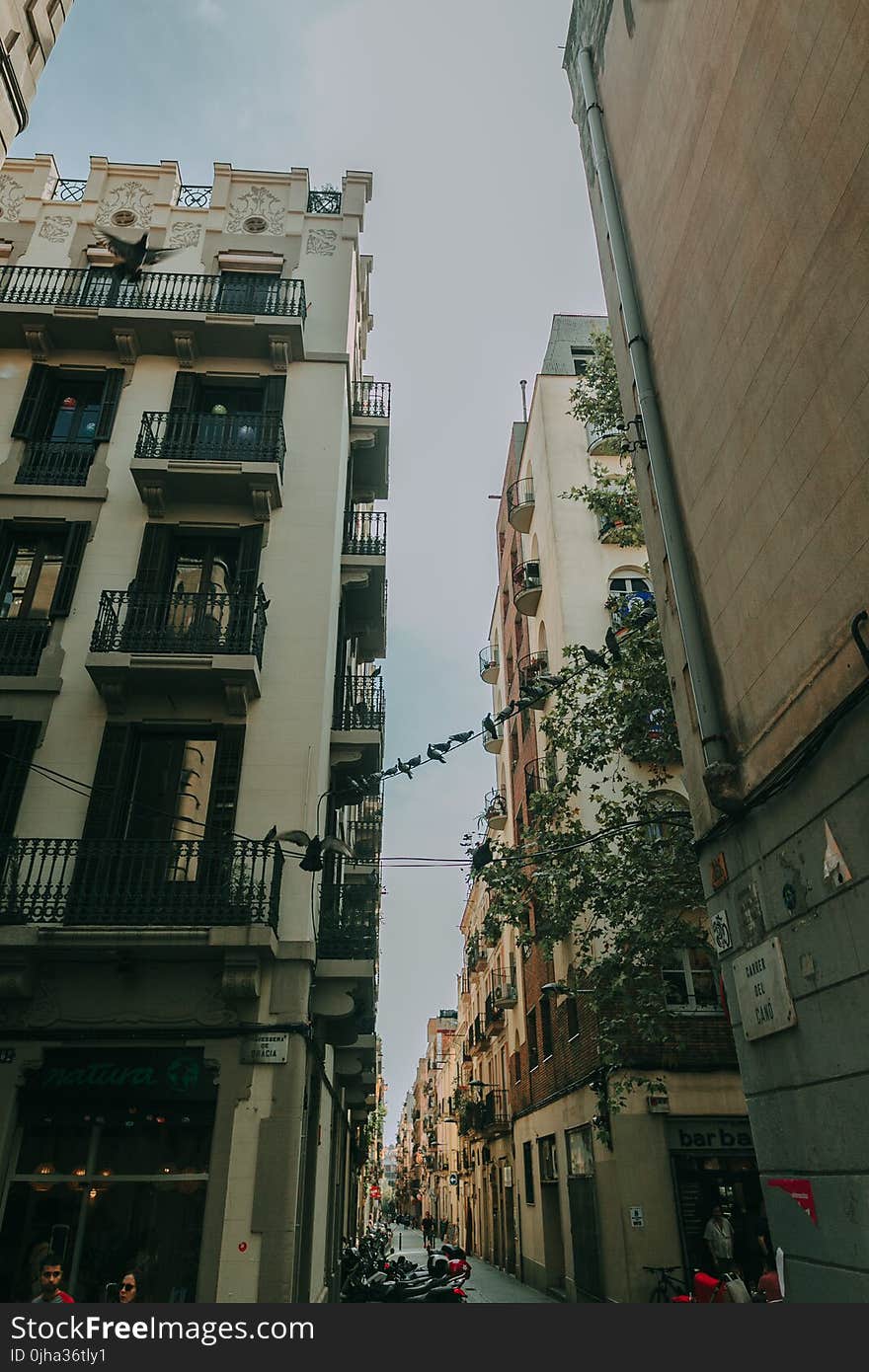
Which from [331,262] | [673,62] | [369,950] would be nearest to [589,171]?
[673,62]

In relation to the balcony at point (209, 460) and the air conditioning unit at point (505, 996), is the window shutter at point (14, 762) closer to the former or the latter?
the balcony at point (209, 460)

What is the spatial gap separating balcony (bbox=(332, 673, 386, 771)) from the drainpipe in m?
7.42

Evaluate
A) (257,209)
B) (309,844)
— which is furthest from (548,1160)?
(257,209)

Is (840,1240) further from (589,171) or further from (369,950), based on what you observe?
(589,171)

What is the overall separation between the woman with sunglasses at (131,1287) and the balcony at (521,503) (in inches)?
882

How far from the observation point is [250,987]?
10516 mm

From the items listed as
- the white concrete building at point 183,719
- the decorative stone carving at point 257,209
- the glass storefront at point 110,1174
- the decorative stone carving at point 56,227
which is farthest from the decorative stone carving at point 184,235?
the glass storefront at point 110,1174

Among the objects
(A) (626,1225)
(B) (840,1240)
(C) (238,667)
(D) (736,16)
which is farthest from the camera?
(A) (626,1225)

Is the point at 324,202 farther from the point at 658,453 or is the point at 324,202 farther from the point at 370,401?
the point at 658,453

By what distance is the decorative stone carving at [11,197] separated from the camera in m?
18.1

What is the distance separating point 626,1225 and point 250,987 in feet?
30.4

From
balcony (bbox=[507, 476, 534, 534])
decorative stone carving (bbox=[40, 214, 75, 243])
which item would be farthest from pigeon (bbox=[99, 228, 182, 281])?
balcony (bbox=[507, 476, 534, 534])

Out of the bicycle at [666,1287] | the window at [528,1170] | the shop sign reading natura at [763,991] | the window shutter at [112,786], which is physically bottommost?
the bicycle at [666,1287]

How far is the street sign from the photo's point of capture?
10.4m
